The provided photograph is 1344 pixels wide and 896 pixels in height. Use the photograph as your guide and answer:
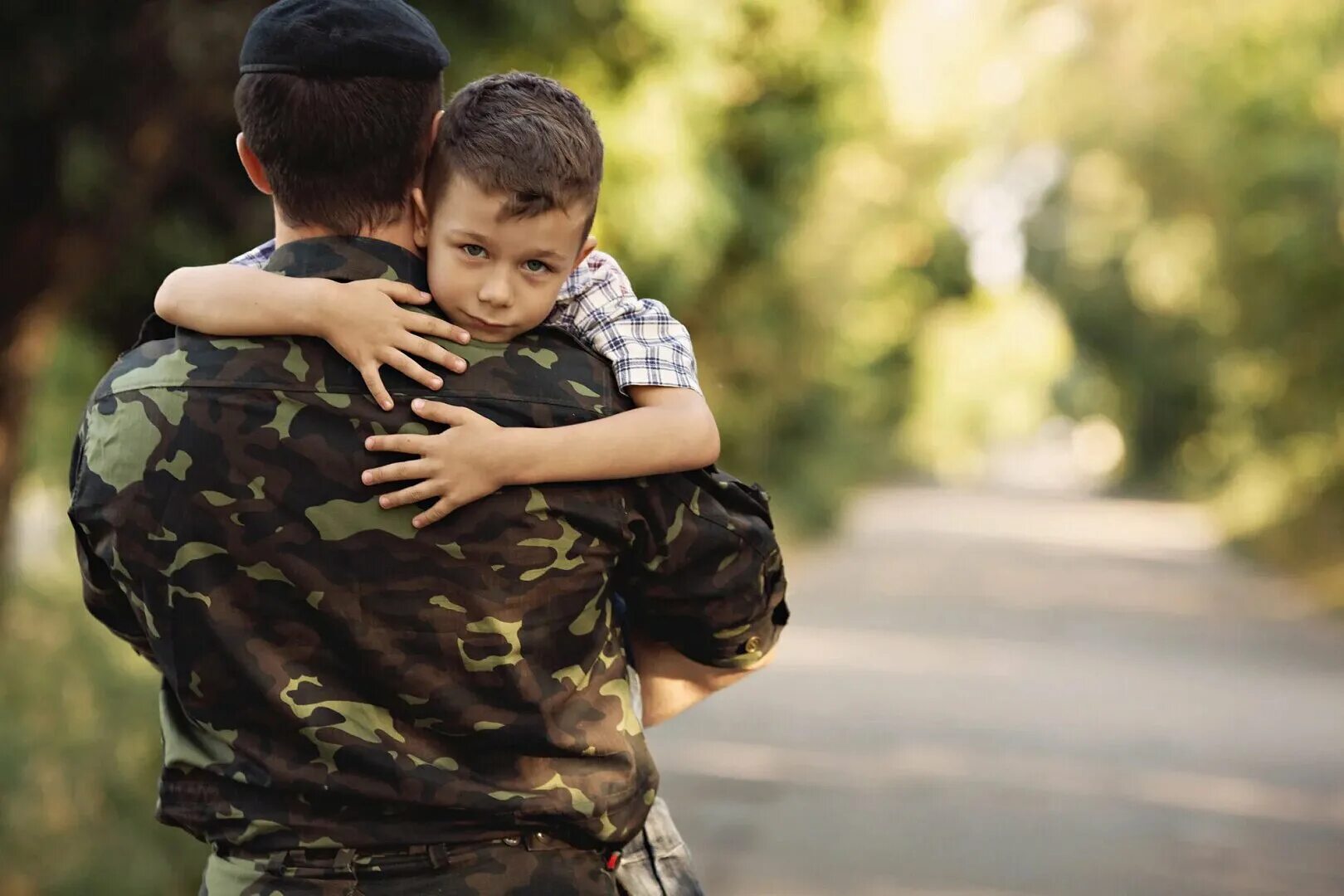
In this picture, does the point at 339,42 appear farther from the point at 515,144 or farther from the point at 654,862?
the point at 654,862

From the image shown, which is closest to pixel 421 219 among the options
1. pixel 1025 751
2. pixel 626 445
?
pixel 626 445

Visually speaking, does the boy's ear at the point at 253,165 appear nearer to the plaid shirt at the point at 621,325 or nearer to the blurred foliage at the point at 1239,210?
the plaid shirt at the point at 621,325

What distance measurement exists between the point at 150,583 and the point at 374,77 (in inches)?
24.7

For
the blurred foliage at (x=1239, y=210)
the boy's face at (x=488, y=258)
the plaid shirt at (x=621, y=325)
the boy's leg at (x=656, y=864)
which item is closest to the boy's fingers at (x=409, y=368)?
the boy's face at (x=488, y=258)

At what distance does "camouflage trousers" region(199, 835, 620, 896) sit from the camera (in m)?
2.01

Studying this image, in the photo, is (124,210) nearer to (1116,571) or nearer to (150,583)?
(150,583)

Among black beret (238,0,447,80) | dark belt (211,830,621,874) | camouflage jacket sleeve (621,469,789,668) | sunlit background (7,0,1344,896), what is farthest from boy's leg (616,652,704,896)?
sunlit background (7,0,1344,896)

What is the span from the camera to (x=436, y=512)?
195 cm

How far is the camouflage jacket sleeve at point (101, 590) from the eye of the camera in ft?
6.70

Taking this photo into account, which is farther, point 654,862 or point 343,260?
point 654,862

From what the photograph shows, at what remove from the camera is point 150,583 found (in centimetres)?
201

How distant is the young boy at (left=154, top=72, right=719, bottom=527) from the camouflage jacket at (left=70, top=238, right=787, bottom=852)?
0.11 feet

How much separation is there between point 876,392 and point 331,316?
1424 inches

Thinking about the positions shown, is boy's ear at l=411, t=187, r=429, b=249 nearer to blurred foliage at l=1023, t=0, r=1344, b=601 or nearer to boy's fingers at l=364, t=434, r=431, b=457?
boy's fingers at l=364, t=434, r=431, b=457
